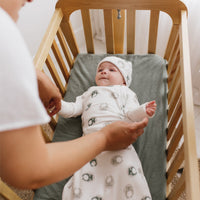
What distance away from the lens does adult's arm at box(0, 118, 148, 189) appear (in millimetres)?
404

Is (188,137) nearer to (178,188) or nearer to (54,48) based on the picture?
(178,188)

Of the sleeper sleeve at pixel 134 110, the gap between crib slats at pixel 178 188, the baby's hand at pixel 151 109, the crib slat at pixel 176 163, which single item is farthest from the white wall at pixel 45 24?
the gap between crib slats at pixel 178 188

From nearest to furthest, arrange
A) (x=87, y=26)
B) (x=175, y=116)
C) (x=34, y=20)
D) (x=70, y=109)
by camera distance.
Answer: (x=175, y=116) < (x=70, y=109) < (x=87, y=26) < (x=34, y=20)

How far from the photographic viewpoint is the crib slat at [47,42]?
1.05 m

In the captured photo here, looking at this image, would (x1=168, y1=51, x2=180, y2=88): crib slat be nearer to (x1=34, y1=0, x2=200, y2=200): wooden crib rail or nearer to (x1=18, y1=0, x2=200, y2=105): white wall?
(x1=34, y1=0, x2=200, y2=200): wooden crib rail

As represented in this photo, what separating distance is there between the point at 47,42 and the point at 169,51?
0.79 meters

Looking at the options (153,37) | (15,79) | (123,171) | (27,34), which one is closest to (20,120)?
(15,79)

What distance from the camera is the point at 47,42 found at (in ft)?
3.71

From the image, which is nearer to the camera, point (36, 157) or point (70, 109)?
point (36, 157)

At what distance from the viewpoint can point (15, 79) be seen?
36 centimetres

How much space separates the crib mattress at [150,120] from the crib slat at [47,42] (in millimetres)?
351

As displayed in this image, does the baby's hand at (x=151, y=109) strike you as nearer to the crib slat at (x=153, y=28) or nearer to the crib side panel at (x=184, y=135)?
the crib side panel at (x=184, y=135)

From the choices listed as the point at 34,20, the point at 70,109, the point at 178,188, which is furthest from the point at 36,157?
the point at 34,20

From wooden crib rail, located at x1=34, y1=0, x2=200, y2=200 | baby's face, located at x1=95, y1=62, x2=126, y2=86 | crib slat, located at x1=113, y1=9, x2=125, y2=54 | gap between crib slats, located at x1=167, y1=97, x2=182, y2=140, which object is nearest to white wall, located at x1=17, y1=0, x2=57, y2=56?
wooden crib rail, located at x1=34, y1=0, x2=200, y2=200
